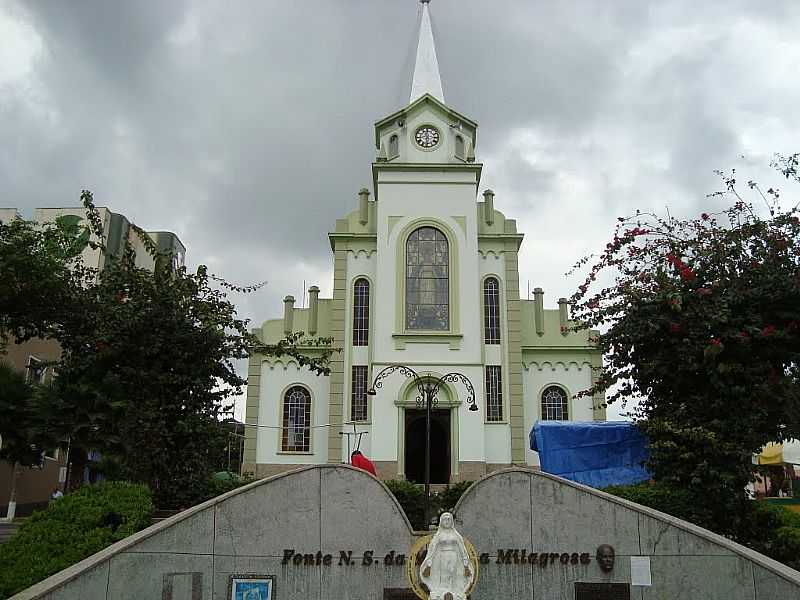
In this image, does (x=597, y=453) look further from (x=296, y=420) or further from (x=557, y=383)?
(x=296, y=420)

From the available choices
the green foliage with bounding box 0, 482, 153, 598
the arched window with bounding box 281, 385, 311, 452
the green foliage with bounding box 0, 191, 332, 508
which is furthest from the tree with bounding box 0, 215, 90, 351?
the arched window with bounding box 281, 385, 311, 452

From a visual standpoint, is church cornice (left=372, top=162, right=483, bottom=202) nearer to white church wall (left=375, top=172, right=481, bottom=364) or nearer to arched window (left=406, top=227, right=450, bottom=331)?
white church wall (left=375, top=172, right=481, bottom=364)

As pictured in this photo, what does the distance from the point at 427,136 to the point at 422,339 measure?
311 inches

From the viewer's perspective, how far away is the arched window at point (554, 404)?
90.2 ft

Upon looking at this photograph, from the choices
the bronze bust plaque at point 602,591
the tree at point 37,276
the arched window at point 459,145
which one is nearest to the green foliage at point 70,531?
the tree at point 37,276

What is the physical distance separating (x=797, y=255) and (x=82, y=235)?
1579 cm

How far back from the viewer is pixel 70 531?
453 inches

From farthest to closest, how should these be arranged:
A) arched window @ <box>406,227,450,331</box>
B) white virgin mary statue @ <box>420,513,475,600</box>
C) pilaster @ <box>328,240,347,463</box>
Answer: arched window @ <box>406,227,450,331</box>, pilaster @ <box>328,240,347,463</box>, white virgin mary statue @ <box>420,513,475,600</box>

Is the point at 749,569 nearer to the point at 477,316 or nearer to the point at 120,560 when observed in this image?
the point at 120,560

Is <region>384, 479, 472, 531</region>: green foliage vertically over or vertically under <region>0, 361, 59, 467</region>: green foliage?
under

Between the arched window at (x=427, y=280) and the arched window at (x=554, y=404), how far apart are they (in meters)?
4.72

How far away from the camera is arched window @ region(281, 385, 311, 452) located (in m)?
26.9

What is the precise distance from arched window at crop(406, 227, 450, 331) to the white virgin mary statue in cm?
1701

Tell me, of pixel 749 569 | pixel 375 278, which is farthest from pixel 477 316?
pixel 749 569
